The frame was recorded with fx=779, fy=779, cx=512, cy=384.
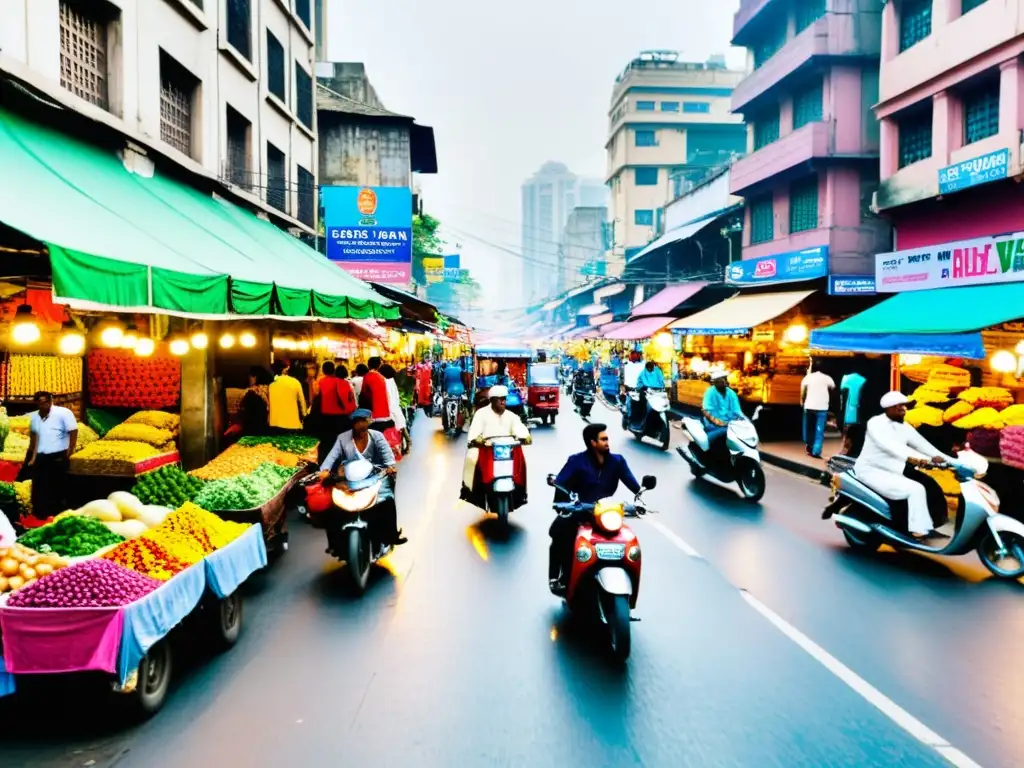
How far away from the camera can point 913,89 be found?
1800 centimetres

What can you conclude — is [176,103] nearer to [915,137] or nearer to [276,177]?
[276,177]

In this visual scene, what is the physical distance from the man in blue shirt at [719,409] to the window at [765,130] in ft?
57.0

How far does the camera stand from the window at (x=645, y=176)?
6334 centimetres

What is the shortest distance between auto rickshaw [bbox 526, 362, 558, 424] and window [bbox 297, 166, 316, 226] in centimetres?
829

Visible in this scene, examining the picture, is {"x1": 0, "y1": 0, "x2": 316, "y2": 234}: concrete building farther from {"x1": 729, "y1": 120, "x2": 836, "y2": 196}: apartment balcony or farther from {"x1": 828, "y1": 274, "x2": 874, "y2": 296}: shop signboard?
{"x1": 828, "y1": 274, "x2": 874, "y2": 296}: shop signboard

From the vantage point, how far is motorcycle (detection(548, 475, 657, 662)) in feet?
17.5

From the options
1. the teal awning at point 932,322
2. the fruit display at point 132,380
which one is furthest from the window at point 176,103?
the teal awning at point 932,322

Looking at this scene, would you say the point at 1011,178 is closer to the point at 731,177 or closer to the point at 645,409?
the point at 645,409

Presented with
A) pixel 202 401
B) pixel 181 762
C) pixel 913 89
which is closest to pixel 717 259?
pixel 913 89

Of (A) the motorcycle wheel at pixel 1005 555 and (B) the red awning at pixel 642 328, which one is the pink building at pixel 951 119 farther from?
(B) the red awning at pixel 642 328

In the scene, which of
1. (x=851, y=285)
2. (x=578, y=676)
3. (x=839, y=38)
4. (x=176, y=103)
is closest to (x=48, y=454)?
(x=578, y=676)

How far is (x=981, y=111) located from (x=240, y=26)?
15627mm

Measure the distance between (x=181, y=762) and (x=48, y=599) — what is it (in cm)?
122

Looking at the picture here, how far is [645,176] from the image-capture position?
208 feet
